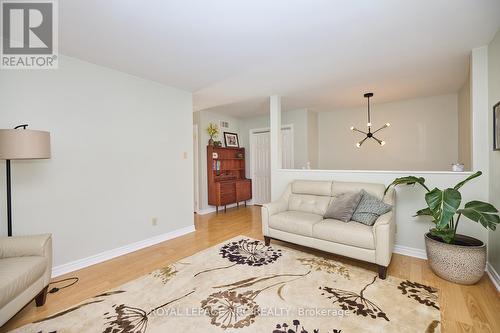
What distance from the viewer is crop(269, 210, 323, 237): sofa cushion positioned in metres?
2.80

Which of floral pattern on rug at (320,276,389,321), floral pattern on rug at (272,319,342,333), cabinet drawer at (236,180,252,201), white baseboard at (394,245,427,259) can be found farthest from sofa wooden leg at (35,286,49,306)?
cabinet drawer at (236,180,252,201)

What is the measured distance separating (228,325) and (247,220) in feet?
9.67

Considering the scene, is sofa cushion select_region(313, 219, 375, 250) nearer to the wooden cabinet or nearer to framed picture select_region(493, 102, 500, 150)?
framed picture select_region(493, 102, 500, 150)

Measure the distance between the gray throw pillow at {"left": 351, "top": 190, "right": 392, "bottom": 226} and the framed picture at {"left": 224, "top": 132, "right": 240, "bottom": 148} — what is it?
3882mm

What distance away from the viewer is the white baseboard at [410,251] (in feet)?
9.24

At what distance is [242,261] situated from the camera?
273 cm

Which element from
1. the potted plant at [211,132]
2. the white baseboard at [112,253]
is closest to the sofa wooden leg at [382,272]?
the white baseboard at [112,253]

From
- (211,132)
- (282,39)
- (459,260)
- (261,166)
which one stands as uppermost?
(282,39)

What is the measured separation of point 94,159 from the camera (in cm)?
280

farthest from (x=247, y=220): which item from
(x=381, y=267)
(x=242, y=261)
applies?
(x=381, y=267)

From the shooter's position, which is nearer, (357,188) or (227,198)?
(357,188)

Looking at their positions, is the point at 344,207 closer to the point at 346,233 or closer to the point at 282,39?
the point at 346,233

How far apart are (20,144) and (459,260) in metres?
4.10

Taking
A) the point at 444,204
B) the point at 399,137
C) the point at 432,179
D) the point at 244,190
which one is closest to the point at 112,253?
the point at 244,190
